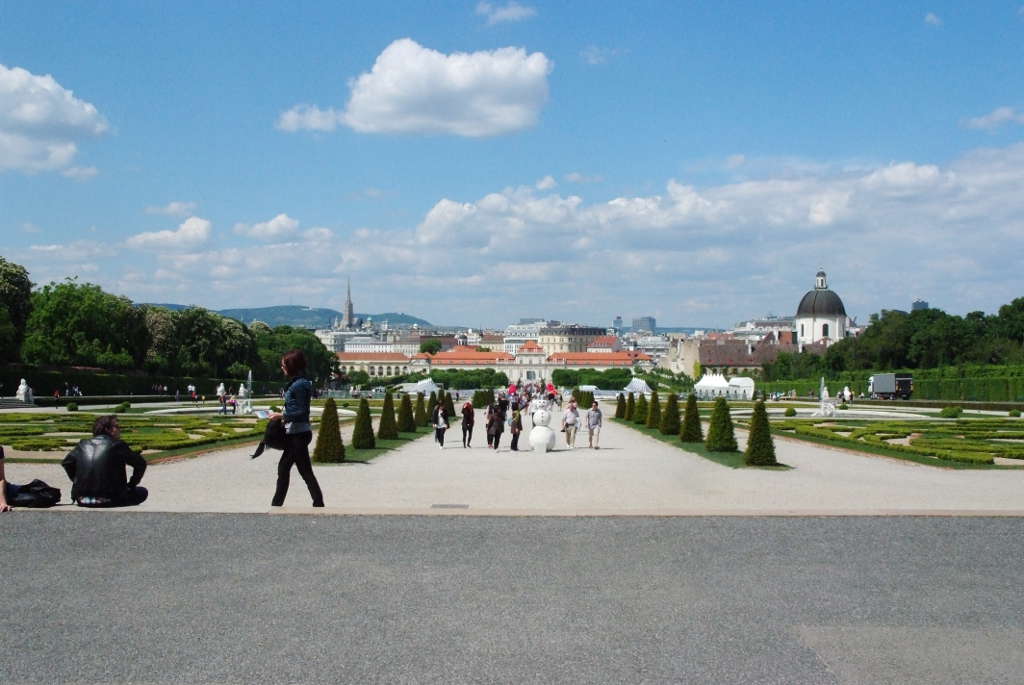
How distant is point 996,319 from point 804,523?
3283 inches

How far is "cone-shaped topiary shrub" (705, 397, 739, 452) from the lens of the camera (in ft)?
74.1

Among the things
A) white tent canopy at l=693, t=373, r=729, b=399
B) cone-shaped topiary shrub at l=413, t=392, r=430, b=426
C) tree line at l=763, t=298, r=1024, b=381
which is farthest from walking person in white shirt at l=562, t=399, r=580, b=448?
white tent canopy at l=693, t=373, r=729, b=399

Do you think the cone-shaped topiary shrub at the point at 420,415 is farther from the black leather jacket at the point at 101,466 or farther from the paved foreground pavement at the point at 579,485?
the black leather jacket at the point at 101,466

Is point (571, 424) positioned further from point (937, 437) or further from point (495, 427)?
point (937, 437)

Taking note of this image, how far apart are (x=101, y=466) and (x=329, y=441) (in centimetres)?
891

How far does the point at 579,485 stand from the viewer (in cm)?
1593

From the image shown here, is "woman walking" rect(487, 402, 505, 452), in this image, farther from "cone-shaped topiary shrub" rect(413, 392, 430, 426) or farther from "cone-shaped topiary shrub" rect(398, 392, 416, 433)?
"cone-shaped topiary shrub" rect(413, 392, 430, 426)

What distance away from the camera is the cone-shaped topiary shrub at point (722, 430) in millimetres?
22594

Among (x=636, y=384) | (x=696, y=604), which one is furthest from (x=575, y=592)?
(x=636, y=384)

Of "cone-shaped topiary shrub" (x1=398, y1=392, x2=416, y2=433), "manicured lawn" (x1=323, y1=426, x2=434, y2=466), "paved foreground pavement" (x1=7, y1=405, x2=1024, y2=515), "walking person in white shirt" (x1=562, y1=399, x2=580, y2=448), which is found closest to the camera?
"paved foreground pavement" (x1=7, y1=405, x2=1024, y2=515)

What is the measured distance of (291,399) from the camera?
10711mm

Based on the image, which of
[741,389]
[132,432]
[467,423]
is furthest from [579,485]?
[741,389]

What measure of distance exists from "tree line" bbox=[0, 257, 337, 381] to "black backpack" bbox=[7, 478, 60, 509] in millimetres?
47453

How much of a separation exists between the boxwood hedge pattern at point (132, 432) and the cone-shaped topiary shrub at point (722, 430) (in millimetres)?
11436
